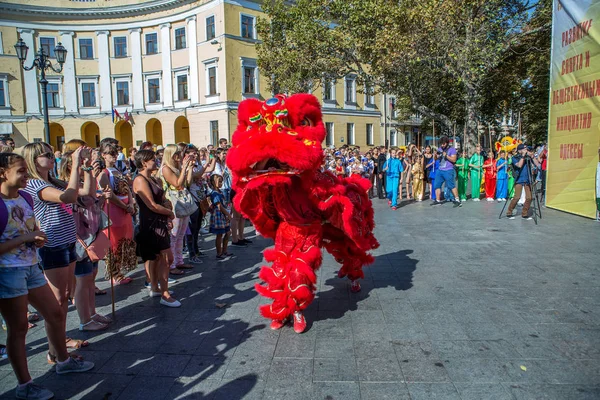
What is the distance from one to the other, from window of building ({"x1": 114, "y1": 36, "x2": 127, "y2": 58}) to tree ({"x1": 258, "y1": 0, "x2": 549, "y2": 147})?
51.2ft

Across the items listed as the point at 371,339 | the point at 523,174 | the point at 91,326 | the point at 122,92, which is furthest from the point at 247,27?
the point at 371,339

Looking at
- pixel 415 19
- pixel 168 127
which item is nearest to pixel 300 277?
pixel 415 19

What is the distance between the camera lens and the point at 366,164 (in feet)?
51.2

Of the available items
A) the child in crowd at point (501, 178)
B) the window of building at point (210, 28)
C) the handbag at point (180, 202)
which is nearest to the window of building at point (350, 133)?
the window of building at point (210, 28)

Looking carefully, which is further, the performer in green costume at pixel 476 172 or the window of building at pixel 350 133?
the window of building at pixel 350 133

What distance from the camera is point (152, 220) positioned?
479 cm

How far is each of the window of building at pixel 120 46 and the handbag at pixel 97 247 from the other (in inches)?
1255

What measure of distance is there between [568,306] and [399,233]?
176 inches

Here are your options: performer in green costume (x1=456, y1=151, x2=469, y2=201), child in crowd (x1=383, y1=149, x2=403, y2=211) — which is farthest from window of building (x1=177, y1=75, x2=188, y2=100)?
performer in green costume (x1=456, y1=151, x2=469, y2=201)

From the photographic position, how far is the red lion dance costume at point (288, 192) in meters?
3.78

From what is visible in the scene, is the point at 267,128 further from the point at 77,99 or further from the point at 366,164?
the point at 77,99

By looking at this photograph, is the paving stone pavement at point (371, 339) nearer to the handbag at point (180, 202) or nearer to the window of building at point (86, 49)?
the handbag at point (180, 202)

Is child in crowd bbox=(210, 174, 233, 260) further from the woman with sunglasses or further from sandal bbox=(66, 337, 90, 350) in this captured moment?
the woman with sunglasses

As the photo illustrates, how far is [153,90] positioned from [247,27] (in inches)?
353
